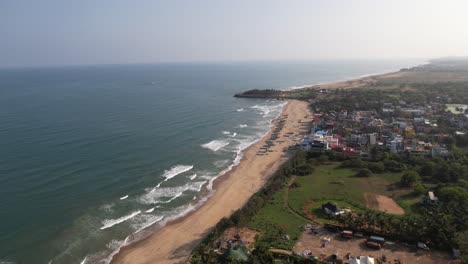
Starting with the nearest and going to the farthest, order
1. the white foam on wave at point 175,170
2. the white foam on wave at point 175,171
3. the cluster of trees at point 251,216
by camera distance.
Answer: the cluster of trees at point 251,216, the white foam on wave at point 175,171, the white foam on wave at point 175,170

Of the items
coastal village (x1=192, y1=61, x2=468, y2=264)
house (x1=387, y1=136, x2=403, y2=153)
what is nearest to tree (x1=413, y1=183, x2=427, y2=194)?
coastal village (x1=192, y1=61, x2=468, y2=264)

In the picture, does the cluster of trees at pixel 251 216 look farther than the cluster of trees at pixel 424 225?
No

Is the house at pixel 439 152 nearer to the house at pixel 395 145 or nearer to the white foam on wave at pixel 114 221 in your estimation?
the house at pixel 395 145

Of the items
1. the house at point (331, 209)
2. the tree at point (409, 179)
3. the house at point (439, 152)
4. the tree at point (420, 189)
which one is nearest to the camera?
the house at point (331, 209)

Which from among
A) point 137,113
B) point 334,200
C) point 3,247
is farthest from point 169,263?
point 137,113

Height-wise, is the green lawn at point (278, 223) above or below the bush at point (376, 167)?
below

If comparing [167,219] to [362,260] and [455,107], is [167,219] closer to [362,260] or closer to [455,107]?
[362,260]

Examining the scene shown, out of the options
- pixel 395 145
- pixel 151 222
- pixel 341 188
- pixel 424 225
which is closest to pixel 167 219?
pixel 151 222

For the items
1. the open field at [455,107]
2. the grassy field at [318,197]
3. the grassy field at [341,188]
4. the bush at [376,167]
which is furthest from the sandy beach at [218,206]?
the open field at [455,107]
